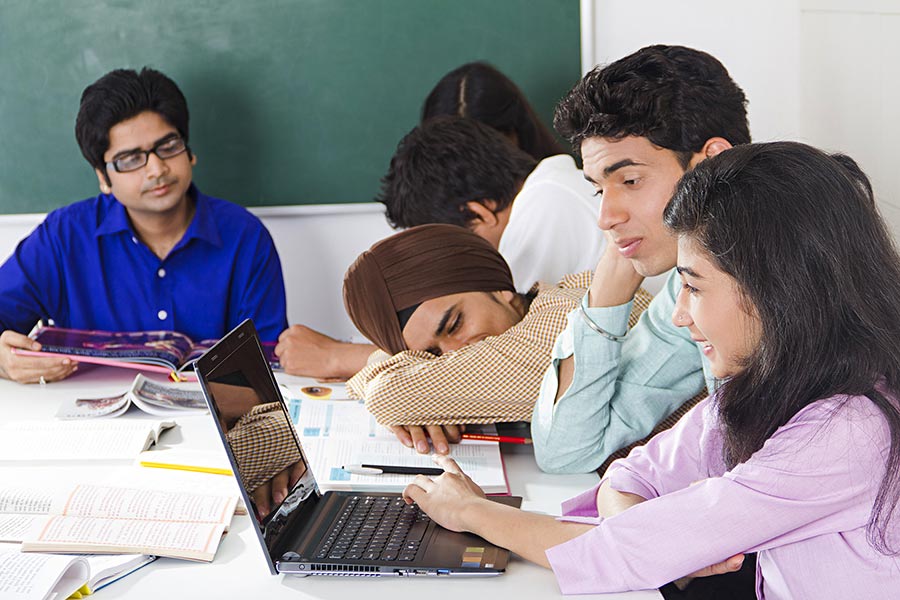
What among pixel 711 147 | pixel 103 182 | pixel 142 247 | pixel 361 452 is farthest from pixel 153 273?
pixel 711 147

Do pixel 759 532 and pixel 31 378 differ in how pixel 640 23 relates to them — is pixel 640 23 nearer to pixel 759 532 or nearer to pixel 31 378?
pixel 31 378

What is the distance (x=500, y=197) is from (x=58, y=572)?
5.14 ft

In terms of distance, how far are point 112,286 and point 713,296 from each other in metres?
2.20

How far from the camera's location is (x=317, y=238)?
331 centimetres

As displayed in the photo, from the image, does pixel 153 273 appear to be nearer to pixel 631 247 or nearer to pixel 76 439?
pixel 76 439

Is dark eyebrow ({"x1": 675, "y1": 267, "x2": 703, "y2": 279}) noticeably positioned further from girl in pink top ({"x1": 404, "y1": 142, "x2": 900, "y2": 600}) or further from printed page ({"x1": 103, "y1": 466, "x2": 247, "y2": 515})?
printed page ({"x1": 103, "y1": 466, "x2": 247, "y2": 515})

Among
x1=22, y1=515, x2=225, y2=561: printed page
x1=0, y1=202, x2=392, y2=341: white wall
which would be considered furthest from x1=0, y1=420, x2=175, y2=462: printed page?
x1=0, y1=202, x2=392, y2=341: white wall


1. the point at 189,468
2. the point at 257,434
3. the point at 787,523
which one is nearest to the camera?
the point at 787,523

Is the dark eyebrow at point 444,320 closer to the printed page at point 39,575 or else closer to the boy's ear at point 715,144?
the boy's ear at point 715,144

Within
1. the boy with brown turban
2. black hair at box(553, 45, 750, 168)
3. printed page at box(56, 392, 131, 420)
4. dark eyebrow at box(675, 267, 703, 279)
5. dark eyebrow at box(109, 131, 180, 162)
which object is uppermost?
black hair at box(553, 45, 750, 168)

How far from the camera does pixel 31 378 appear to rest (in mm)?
2322

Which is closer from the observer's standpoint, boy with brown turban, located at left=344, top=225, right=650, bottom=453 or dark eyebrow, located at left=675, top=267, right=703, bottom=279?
dark eyebrow, located at left=675, top=267, right=703, bottom=279

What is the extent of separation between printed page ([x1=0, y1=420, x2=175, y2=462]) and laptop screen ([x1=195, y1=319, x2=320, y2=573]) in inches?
18.2

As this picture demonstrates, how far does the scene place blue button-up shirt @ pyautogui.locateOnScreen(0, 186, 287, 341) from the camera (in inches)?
114
